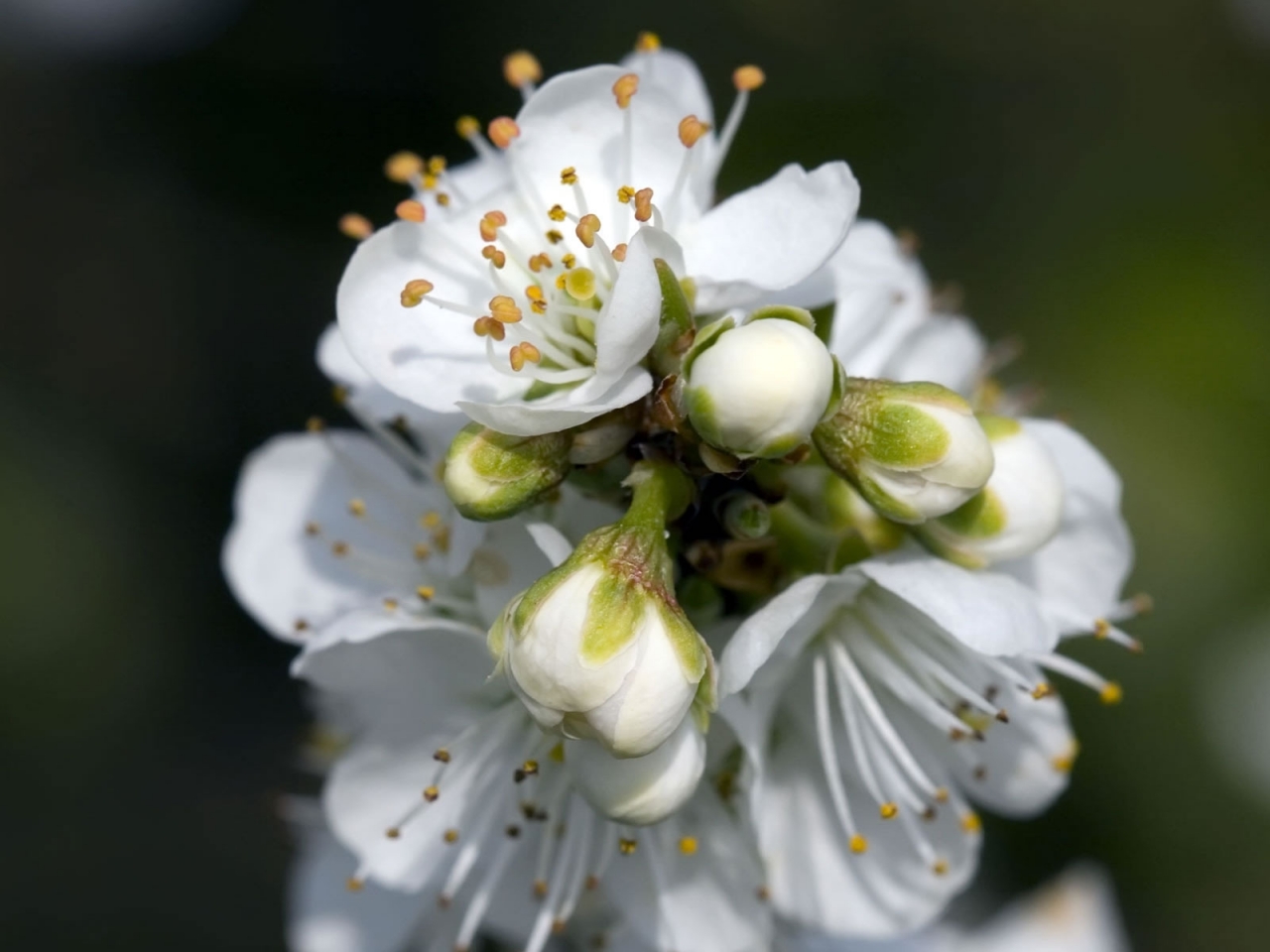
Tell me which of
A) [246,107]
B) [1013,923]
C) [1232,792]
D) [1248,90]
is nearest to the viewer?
[1013,923]

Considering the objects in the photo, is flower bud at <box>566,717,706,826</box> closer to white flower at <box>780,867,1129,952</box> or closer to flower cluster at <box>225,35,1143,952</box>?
flower cluster at <box>225,35,1143,952</box>

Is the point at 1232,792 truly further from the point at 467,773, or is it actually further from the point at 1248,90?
the point at 467,773

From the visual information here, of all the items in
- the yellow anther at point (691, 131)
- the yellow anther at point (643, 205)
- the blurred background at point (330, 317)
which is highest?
the yellow anther at point (691, 131)

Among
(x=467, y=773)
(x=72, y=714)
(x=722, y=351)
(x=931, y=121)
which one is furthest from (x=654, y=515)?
(x=72, y=714)

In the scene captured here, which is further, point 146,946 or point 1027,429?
point 146,946

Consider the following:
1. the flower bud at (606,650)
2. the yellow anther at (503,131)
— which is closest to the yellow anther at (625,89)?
the yellow anther at (503,131)

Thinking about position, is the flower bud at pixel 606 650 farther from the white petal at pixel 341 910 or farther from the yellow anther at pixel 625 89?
the white petal at pixel 341 910

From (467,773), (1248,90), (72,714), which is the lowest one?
(72,714)
